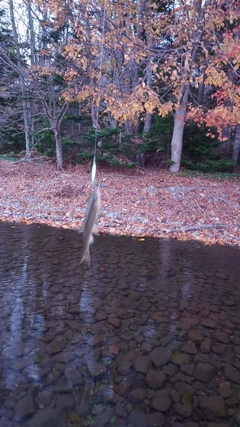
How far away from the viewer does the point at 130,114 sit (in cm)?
889

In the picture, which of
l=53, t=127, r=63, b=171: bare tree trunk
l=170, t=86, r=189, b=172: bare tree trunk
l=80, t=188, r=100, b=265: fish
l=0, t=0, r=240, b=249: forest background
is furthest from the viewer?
l=53, t=127, r=63, b=171: bare tree trunk

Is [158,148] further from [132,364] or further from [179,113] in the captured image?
[132,364]

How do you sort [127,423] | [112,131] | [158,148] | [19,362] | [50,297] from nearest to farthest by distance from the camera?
[127,423]
[19,362]
[50,297]
[112,131]
[158,148]

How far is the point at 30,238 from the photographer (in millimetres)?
7949

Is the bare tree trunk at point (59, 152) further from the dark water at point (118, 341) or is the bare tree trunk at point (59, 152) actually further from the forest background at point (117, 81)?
the dark water at point (118, 341)

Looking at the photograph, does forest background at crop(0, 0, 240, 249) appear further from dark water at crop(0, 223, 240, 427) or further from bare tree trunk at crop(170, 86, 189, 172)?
dark water at crop(0, 223, 240, 427)

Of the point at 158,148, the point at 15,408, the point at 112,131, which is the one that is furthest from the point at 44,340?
the point at 158,148

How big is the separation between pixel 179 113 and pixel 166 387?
13827 mm

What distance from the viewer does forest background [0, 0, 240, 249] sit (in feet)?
29.8

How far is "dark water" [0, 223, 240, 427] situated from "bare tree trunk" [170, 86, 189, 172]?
9739 millimetres

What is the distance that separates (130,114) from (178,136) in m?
7.21

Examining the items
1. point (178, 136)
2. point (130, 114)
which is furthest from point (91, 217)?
point (178, 136)

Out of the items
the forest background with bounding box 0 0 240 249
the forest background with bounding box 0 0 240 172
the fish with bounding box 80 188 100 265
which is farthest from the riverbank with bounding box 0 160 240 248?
the fish with bounding box 80 188 100 265

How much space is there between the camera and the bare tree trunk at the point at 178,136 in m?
15.0
